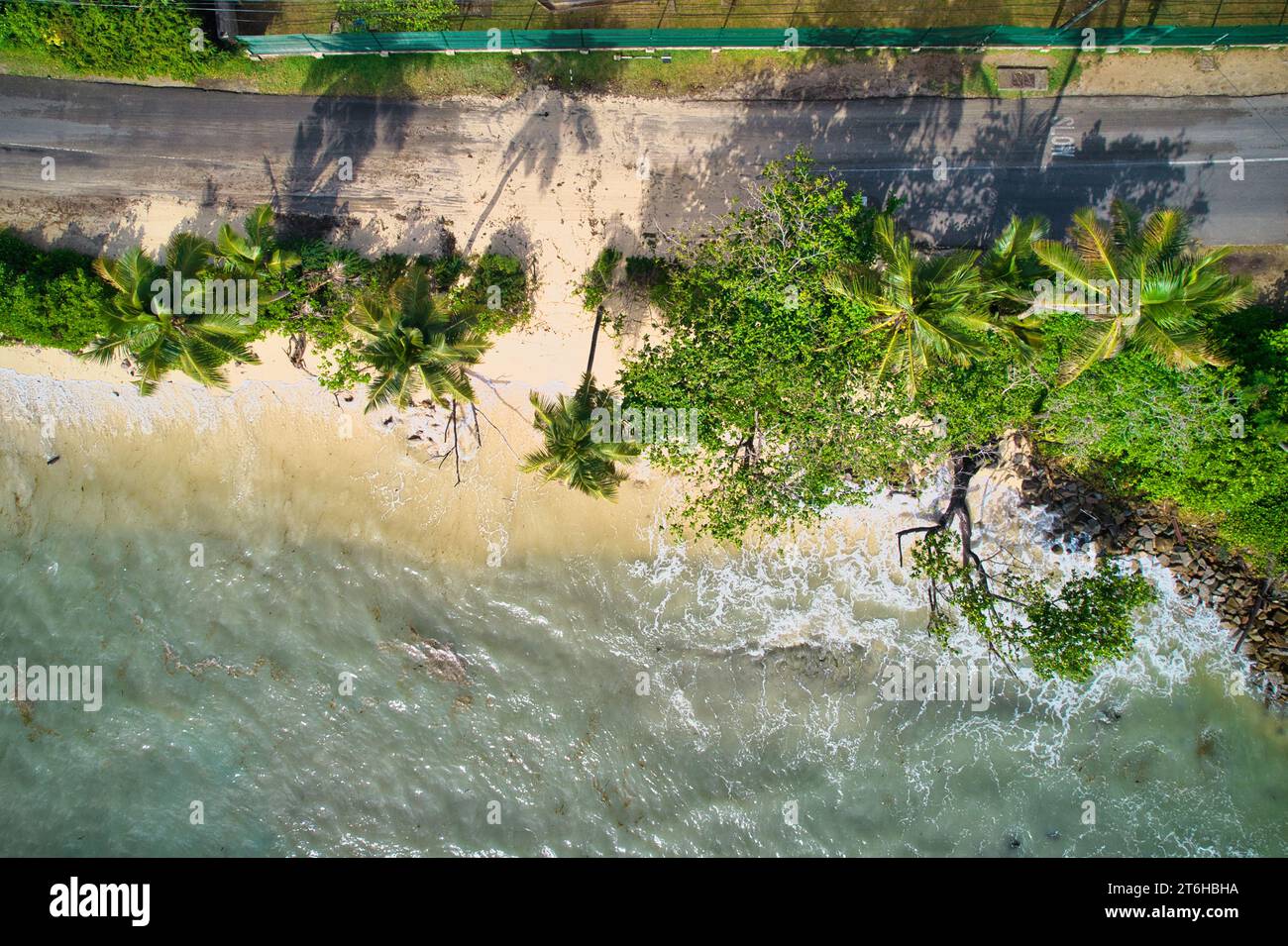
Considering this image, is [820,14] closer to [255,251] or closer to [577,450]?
[577,450]

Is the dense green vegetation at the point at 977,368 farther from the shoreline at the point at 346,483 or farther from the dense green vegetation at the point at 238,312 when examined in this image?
the dense green vegetation at the point at 238,312

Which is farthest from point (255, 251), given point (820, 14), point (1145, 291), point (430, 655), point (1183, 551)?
point (1183, 551)

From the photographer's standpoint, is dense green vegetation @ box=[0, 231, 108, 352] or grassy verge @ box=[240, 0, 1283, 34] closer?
dense green vegetation @ box=[0, 231, 108, 352]

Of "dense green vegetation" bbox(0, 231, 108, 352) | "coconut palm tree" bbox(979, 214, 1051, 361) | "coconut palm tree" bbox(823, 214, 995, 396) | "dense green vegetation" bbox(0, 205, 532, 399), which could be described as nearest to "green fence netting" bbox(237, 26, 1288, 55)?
"dense green vegetation" bbox(0, 205, 532, 399)

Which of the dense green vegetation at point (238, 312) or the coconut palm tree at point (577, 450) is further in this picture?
the coconut palm tree at point (577, 450)

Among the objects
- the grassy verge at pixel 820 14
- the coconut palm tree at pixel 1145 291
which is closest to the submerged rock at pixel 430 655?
the grassy verge at pixel 820 14

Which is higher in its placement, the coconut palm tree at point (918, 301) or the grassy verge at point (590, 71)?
the grassy verge at point (590, 71)

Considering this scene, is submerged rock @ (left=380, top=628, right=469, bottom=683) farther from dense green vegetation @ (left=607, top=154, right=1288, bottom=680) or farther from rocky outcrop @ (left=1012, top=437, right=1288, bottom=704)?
rocky outcrop @ (left=1012, top=437, right=1288, bottom=704)
